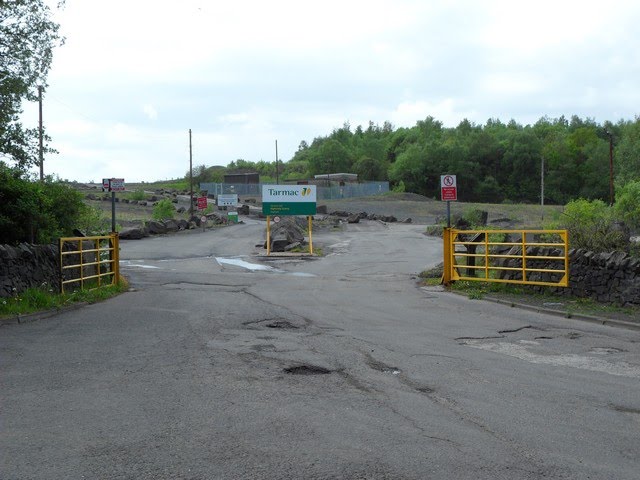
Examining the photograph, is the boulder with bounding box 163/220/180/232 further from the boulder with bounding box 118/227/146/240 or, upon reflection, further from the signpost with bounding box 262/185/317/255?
the signpost with bounding box 262/185/317/255

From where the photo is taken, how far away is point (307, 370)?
28.9 feet

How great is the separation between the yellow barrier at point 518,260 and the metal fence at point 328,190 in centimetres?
7991

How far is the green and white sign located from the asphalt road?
762 inches

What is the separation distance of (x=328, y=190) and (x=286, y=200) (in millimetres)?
66212

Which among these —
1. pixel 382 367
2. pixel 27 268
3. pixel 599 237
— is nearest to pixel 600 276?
pixel 599 237

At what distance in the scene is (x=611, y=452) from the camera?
5852 mm

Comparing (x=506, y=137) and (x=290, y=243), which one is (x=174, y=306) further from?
(x=506, y=137)

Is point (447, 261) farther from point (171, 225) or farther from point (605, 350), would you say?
point (171, 225)

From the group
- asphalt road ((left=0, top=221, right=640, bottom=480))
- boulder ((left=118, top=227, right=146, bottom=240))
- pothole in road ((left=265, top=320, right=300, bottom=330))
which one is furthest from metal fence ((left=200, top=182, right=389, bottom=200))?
pothole in road ((left=265, top=320, right=300, bottom=330))

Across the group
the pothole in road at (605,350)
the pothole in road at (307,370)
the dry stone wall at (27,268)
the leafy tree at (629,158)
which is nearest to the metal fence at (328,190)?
the leafy tree at (629,158)

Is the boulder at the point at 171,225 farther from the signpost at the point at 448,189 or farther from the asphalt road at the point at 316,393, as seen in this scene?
the asphalt road at the point at 316,393

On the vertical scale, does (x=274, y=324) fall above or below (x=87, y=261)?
below

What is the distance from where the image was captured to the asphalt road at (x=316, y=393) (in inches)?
215

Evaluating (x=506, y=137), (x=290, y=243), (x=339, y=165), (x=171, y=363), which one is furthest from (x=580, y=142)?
(x=171, y=363)
